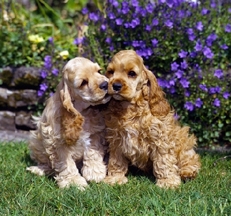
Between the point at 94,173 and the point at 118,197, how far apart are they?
0.59 metres

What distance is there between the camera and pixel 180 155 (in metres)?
5.42

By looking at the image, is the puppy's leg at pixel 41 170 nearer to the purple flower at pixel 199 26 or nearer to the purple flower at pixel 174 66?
the purple flower at pixel 174 66

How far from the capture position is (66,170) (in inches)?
205

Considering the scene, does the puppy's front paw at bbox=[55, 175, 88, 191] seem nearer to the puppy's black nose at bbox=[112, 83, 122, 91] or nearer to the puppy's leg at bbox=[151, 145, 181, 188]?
the puppy's leg at bbox=[151, 145, 181, 188]

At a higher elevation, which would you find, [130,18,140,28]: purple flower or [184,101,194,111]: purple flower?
[130,18,140,28]: purple flower

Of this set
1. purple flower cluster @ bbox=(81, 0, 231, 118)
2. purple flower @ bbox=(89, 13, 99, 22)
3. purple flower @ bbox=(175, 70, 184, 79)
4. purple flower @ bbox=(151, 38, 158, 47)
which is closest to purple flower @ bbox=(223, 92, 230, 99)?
purple flower cluster @ bbox=(81, 0, 231, 118)

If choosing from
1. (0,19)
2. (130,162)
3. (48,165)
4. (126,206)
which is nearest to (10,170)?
(48,165)

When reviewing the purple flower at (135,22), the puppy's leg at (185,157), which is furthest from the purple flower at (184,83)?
the puppy's leg at (185,157)

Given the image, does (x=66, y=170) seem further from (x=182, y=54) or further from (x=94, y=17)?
(x=94, y=17)

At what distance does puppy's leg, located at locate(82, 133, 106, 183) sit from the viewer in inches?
209

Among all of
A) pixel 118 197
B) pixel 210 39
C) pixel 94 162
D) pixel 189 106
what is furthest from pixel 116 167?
pixel 210 39

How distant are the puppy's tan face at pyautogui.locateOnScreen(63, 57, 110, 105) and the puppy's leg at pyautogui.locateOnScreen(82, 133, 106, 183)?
478 millimetres

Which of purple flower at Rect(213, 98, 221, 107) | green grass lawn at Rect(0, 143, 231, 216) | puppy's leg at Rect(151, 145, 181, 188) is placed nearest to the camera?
green grass lawn at Rect(0, 143, 231, 216)

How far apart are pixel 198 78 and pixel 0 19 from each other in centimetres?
307
